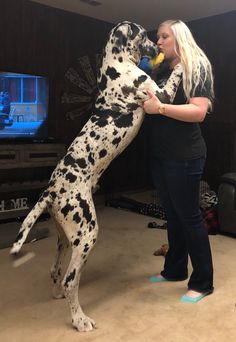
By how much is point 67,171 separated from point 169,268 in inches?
39.1

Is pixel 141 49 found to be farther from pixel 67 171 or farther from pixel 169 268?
pixel 169 268

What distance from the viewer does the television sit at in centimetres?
381

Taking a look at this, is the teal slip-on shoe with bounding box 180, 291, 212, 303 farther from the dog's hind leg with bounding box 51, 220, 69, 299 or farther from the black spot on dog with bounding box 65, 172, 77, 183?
the black spot on dog with bounding box 65, 172, 77, 183

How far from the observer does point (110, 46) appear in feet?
6.44

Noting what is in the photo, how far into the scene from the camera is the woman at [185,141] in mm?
1996

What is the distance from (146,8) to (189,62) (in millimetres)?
2566

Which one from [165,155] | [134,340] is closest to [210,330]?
[134,340]

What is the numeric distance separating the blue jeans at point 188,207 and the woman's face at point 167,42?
0.57 meters

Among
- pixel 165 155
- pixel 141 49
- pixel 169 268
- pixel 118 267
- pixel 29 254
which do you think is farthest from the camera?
pixel 118 267

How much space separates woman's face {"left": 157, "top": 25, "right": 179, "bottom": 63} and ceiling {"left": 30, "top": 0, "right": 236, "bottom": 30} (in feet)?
7.13

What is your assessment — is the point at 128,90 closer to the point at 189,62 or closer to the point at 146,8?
the point at 189,62

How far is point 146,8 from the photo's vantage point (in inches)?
167

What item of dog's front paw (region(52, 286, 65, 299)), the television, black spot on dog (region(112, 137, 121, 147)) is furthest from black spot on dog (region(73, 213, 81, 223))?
the television

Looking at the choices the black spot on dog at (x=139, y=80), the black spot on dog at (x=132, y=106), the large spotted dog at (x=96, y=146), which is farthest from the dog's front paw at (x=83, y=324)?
the black spot on dog at (x=139, y=80)
